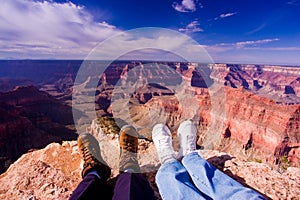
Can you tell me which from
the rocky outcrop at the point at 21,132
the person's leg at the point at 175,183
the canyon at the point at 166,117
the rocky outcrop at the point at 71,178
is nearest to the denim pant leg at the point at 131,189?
the person's leg at the point at 175,183

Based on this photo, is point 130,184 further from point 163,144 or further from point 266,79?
point 266,79

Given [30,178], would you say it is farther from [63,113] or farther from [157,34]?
[63,113]

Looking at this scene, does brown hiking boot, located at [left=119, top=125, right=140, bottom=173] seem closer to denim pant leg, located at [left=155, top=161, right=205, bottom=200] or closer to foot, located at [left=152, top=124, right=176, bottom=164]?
foot, located at [left=152, top=124, right=176, bottom=164]

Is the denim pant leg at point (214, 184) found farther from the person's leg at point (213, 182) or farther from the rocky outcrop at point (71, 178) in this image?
the rocky outcrop at point (71, 178)

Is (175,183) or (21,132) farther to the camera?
(21,132)

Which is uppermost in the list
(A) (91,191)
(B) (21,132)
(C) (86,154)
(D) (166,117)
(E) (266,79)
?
(A) (91,191)

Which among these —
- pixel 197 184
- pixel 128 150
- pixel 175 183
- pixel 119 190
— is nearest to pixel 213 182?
pixel 197 184

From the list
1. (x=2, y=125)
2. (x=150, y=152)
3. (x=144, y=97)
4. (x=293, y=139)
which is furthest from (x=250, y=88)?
(x=150, y=152)
